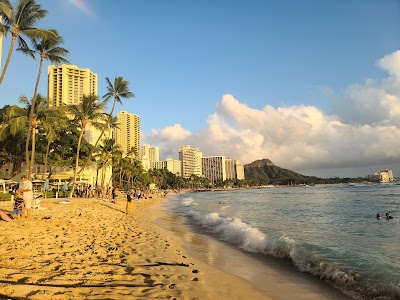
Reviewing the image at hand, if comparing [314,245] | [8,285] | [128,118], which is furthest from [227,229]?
[128,118]

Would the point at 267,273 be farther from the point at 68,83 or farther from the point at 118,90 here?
the point at 68,83

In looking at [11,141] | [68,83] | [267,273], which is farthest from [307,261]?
[68,83]

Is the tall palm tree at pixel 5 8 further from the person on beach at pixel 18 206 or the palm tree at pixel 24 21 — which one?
the person on beach at pixel 18 206

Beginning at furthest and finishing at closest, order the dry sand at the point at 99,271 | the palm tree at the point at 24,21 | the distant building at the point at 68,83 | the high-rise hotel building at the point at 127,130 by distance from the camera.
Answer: the high-rise hotel building at the point at 127,130 < the distant building at the point at 68,83 < the palm tree at the point at 24,21 < the dry sand at the point at 99,271

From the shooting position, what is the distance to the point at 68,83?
84.2 meters

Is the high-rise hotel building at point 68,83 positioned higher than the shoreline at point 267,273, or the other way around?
the high-rise hotel building at point 68,83

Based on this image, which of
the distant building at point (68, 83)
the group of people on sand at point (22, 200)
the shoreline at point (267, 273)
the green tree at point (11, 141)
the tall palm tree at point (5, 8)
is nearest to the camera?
the shoreline at point (267, 273)

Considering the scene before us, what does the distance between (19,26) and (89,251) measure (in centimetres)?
1855

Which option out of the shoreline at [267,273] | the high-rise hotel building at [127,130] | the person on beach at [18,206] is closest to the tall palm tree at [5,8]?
the person on beach at [18,206]

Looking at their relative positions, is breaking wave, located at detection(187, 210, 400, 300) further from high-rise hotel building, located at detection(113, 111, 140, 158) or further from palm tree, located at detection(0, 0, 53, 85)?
high-rise hotel building, located at detection(113, 111, 140, 158)

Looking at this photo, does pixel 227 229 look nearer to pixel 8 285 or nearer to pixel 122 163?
pixel 8 285

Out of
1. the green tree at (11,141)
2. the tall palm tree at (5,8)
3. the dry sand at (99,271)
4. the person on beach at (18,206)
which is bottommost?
the dry sand at (99,271)

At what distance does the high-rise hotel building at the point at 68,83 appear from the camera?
275 ft

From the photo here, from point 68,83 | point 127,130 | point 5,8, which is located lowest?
point 5,8
